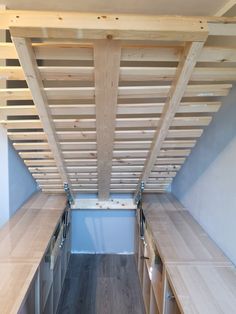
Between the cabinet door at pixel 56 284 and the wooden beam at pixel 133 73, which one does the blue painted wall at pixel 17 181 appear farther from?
the wooden beam at pixel 133 73

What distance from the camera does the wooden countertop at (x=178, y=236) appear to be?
172 cm

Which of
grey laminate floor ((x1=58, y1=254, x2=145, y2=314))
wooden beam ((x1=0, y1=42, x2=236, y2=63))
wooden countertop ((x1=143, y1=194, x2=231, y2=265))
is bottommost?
grey laminate floor ((x1=58, y1=254, x2=145, y2=314))

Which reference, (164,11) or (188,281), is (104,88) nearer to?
(164,11)

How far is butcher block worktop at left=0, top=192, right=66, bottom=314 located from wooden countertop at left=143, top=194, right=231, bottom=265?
0.79 metres

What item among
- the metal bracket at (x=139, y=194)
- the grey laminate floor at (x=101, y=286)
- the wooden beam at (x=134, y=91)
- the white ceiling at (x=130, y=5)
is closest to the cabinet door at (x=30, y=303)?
the grey laminate floor at (x=101, y=286)

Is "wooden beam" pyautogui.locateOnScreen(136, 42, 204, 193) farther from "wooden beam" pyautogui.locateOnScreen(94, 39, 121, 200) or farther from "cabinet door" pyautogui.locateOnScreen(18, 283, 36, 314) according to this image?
"cabinet door" pyautogui.locateOnScreen(18, 283, 36, 314)

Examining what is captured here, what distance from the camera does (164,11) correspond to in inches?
79.0

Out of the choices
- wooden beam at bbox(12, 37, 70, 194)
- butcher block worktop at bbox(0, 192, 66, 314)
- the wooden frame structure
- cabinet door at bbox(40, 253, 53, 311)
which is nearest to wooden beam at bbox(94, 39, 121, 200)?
the wooden frame structure

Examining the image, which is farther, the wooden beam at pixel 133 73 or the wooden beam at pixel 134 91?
the wooden beam at pixel 134 91

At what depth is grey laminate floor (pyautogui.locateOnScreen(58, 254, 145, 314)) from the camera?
2.45 meters

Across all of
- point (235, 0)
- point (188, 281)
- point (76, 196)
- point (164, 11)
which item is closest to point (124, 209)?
point (76, 196)

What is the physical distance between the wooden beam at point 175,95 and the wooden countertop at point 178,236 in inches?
19.8

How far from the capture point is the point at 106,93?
1604mm

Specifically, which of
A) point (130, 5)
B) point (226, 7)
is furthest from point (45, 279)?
point (226, 7)
